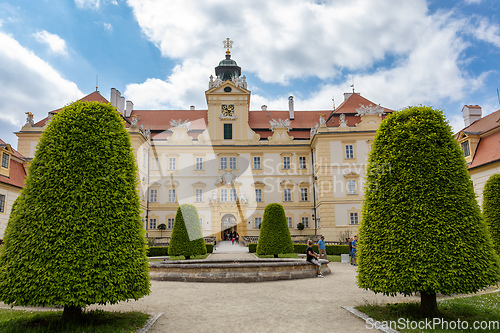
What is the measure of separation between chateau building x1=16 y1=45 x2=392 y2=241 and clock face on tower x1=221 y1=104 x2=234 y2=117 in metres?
0.10

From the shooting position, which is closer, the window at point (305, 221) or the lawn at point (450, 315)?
the lawn at point (450, 315)

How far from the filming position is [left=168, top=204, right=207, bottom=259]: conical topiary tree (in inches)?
759

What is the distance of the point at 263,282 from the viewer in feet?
39.8

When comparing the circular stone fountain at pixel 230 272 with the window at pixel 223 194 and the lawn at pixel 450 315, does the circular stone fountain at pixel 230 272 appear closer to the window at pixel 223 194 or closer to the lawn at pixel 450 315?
the lawn at pixel 450 315

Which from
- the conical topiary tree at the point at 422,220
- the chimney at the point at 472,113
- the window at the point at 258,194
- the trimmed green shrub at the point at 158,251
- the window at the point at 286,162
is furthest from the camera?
the window at the point at 286,162

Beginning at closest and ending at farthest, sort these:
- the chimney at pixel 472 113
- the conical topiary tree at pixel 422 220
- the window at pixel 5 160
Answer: the conical topiary tree at pixel 422 220, the window at pixel 5 160, the chimney at pixel 472 113

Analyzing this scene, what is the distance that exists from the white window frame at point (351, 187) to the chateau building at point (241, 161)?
0.09 m

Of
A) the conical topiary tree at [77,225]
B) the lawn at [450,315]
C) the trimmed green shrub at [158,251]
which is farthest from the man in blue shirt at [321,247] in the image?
the conical topiary tree at [77,225]

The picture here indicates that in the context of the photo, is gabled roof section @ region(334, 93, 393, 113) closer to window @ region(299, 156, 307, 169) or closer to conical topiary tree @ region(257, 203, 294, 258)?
window @ region(299, 156, 307, 169)

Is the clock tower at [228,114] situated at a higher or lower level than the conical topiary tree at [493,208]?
higher

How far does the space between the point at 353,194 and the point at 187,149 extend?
53.9 feet

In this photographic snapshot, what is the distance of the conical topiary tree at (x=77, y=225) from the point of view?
5.74 metres

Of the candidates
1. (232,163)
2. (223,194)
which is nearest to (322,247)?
(223,194)

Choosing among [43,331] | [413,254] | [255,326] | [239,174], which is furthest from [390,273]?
[239,174]
